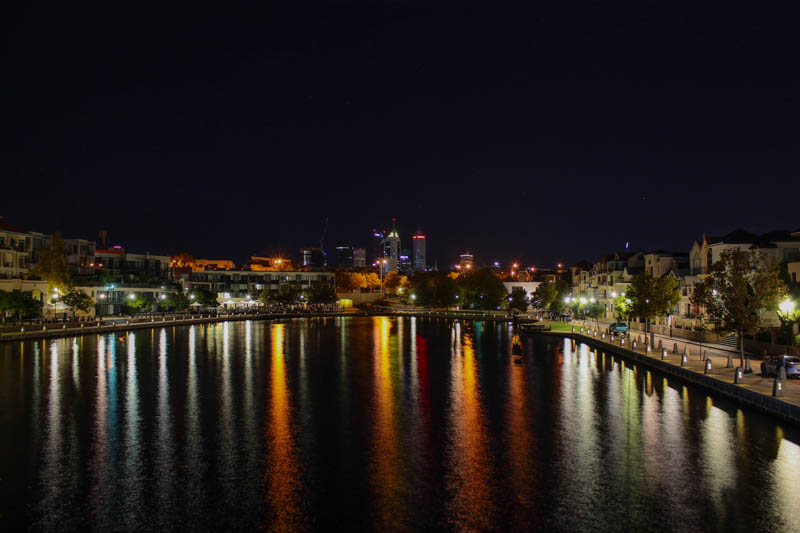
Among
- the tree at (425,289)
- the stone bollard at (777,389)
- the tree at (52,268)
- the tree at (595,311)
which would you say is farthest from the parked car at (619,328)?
the tree at (52,268)

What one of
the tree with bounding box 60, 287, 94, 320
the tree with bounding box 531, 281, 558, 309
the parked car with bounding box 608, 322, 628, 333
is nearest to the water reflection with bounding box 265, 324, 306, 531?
the parked car with bounding box 608, 322, 628, 333

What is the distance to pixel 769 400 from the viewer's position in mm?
24078

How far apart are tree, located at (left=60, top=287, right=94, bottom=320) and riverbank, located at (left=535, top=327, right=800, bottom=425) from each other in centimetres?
6559

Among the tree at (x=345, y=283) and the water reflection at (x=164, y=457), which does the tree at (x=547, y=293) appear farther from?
the water reflection at (x=164, y=457)

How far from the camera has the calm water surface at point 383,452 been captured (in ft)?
48.4

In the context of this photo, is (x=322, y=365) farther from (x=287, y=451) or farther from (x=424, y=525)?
(x=424, y=525)

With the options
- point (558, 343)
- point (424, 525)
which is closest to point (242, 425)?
point (424, 525)

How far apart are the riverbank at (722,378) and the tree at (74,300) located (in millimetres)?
65592

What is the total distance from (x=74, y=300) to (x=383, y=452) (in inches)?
2711

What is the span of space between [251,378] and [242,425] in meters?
12.3

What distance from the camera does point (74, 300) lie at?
7444 centimetres

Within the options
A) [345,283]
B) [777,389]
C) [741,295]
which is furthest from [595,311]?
[345,283]

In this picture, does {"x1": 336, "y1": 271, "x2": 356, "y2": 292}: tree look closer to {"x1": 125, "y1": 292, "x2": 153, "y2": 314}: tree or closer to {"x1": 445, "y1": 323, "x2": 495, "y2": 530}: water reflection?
{"x1": 125, "y1": 292, "x2": 153, "y2": 314}: tree

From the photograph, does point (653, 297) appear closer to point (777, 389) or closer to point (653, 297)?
point (653, 297)
